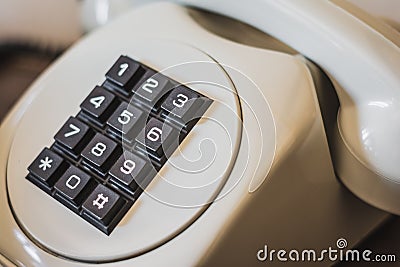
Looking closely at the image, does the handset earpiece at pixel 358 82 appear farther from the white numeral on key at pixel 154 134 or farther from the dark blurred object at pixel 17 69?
the dark blurred object at pixel 17 69

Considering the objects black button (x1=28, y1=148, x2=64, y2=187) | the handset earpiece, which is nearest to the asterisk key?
black button (x1=28, y1=148, x2=64, y2=187)

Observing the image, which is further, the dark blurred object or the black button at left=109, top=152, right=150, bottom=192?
the dark blurred object

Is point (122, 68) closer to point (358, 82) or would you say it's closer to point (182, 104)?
point (182, 104)

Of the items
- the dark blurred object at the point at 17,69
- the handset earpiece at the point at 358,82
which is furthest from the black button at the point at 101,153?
the dark blurred object at the point at 17,69

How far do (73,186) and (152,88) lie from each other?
9cm

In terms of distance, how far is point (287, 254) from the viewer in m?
0.50

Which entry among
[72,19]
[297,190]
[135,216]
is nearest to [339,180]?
[297,190]

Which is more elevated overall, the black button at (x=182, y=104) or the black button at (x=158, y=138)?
the black button at (x=182, y=104)

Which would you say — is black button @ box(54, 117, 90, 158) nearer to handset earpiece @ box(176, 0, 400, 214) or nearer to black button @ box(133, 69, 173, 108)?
black button @ box(133, 69, 173, 108)

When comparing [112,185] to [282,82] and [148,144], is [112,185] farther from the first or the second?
[282,82]

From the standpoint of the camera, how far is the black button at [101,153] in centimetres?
47

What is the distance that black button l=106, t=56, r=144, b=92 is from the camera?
1.66ft

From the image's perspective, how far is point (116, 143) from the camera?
0.48 meters

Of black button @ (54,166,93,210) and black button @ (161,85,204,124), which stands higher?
black button @ (161,85,204,124)
